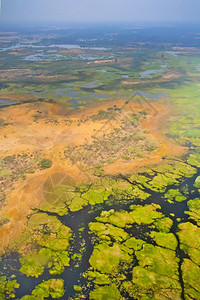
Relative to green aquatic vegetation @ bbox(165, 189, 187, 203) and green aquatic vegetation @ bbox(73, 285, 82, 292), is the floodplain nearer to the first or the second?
green aquatic vegetation @ bbox(73, 285, 82, 292)

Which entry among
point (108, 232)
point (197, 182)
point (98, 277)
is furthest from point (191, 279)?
point (197, 182)

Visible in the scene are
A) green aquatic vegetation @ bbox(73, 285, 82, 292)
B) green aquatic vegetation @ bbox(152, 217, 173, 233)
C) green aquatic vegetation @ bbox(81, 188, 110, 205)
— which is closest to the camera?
green aquatic vegetation @ bbox(73, 285, 82, 292)

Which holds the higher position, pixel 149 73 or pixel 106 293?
pixel 149 73

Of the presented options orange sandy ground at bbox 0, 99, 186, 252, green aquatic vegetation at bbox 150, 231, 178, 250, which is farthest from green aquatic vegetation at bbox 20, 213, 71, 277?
green aquatic vegetation at bbox 150, 231, 178, 250

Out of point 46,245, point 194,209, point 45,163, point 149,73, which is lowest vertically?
point 46,245

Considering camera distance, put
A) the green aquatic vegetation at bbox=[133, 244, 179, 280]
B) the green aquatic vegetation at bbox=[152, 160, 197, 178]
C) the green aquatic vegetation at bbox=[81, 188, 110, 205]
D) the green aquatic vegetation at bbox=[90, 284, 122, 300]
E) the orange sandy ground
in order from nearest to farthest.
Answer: the green aquatic vegetation at bbox=[90, 284, 122, 300], the green aquatic vegetation at bbox=[133, 244, 179, 280], the orange sandy ground, the green aquatic vegetation at bbox=[81, 188, 110, 205], the green aquatic vegetation at bbox=[152, 160, 197, 178]

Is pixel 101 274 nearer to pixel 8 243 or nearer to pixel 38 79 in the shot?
pixel 8 243

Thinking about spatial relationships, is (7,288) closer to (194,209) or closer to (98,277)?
(98,277)
